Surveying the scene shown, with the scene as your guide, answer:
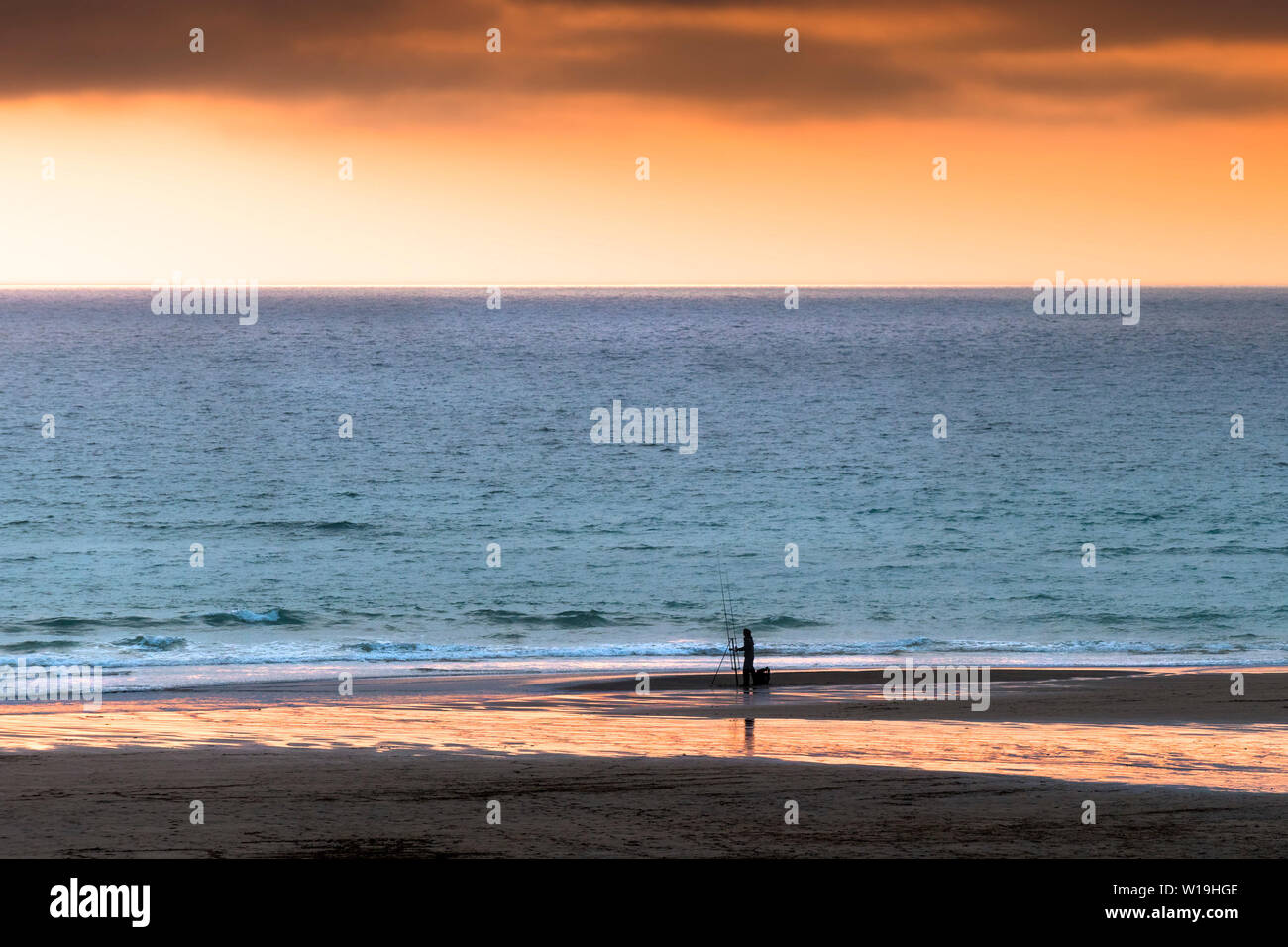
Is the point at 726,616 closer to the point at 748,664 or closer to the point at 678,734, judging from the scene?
the point at 748,664

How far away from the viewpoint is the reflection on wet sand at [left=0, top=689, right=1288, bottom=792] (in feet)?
58.3

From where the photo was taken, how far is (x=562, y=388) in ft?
330

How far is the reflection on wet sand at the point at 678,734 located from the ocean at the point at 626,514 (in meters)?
6.30

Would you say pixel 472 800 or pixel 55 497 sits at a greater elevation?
pixel 55 497

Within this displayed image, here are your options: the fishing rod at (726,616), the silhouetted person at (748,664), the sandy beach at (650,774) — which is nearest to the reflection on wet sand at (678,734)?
the sandy beach at (650,774)

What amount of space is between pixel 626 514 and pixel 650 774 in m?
38.8

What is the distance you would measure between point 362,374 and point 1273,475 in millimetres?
68323

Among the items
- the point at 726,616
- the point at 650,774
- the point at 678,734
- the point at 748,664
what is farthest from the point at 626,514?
the point at 650,774

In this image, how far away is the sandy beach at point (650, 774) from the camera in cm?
1378

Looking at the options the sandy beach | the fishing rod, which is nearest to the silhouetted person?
the sandy beach

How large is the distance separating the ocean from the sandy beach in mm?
6916
